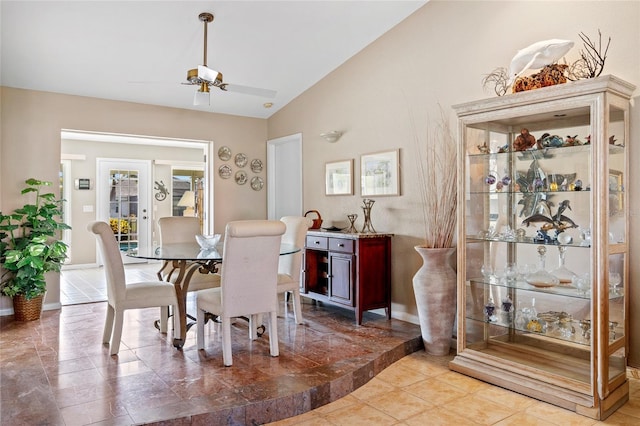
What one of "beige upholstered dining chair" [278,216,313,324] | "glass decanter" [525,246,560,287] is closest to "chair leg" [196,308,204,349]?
"beige upholstered dining chair" [278,216,313,324]

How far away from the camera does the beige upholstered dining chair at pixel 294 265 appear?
13.2 feet

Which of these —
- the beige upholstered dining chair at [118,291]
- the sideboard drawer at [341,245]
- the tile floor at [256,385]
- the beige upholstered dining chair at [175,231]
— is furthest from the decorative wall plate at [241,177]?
the beige upholstered dining chair at [118,291]

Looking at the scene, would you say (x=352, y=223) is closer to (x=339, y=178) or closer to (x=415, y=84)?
(x=339, y=178)

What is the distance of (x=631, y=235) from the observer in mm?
2936

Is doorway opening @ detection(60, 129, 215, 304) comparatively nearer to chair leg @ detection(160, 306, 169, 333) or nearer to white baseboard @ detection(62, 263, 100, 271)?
white baseboard @ detection(62, 263, 100, 271)

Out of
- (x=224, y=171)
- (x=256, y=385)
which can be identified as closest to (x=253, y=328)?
(x=256, y=385)

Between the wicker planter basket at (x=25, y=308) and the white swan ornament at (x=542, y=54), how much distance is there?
15.7ft

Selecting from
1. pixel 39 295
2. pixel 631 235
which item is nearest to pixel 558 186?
pixel 631 235

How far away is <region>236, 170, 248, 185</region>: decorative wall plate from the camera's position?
240 inches

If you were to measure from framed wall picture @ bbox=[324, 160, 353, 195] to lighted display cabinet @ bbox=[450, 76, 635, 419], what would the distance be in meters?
1.79

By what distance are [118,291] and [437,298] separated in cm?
244

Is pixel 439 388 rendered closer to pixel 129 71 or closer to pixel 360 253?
pixel 360 253

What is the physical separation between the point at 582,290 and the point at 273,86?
3.95 m

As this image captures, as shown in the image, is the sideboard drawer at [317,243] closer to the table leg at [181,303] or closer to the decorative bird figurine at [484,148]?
the table leg at [181,303]
